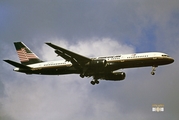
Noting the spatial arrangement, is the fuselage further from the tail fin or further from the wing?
the tail fin

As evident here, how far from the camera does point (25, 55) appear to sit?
43219 millimetres

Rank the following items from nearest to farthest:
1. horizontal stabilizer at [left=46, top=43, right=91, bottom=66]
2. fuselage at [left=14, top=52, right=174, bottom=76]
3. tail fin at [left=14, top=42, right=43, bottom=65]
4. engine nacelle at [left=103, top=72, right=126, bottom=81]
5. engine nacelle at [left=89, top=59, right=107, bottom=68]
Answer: horizontal stabilizer at [left=46, top=43, right=91, bottom=66] < fuselage at [left=14, top=52, right=174, bottom=76] < engine nacelle at [left=89, top=59, right=107, bottom=68] < engine nacelle at [left=103, top=72, right=126, bottom=81] < tail fin at [left=14, top=42, right=43, bottom=65]

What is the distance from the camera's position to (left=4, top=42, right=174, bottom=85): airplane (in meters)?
35.9

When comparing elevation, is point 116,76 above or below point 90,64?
below

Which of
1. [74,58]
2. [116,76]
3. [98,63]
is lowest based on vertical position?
[116,76]

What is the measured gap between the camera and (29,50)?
4394 centimetres

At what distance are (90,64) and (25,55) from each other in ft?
33.6

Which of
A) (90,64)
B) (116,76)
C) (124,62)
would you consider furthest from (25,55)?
(124,62)

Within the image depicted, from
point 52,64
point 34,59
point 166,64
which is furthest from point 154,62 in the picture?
point 34,59

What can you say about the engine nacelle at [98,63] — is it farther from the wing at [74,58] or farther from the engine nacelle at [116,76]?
the engine nacelle at [116,76]

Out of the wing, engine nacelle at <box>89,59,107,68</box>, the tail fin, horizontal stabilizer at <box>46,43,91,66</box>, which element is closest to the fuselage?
engine nacelle at <box>89,59,107,68</box>

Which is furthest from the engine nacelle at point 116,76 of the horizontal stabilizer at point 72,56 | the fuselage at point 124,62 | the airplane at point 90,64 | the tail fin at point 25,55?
the tail fin at point 25,55

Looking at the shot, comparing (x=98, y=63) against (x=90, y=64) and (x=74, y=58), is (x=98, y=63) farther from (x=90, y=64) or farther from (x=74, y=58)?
(x=74, y=58)

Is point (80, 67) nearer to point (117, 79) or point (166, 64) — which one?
point (117, 79)
